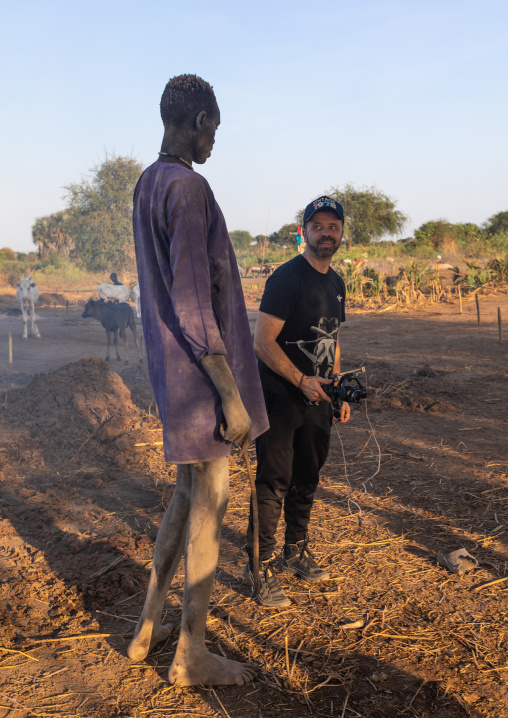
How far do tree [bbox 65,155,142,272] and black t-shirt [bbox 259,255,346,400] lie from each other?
38871 mm

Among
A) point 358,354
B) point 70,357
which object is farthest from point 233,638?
point 70,357

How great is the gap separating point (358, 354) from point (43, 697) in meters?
9.45

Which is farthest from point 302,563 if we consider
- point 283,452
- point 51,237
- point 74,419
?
point 51,237

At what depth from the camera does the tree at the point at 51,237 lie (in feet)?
169

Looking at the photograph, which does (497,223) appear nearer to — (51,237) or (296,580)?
(51,237)

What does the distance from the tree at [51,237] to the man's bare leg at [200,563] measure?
51770mm

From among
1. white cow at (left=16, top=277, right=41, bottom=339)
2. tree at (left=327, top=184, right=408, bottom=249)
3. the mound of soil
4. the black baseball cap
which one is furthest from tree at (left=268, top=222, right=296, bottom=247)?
the black baseball cap

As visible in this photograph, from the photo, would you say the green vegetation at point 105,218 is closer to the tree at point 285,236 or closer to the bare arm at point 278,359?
the tree at point 285,236

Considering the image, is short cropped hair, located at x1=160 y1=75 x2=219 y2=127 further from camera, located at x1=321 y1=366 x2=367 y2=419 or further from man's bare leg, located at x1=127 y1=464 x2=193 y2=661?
camera, located at x1=321 y1=366 x2=367 y2=419

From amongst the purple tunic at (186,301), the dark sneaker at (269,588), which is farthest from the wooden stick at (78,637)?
the purple tunic at (186,301)

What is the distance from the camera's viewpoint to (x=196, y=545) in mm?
1968

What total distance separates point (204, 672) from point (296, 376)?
129 cm

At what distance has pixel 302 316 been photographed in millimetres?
2855

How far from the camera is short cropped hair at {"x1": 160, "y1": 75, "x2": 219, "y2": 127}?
75.5 inches
